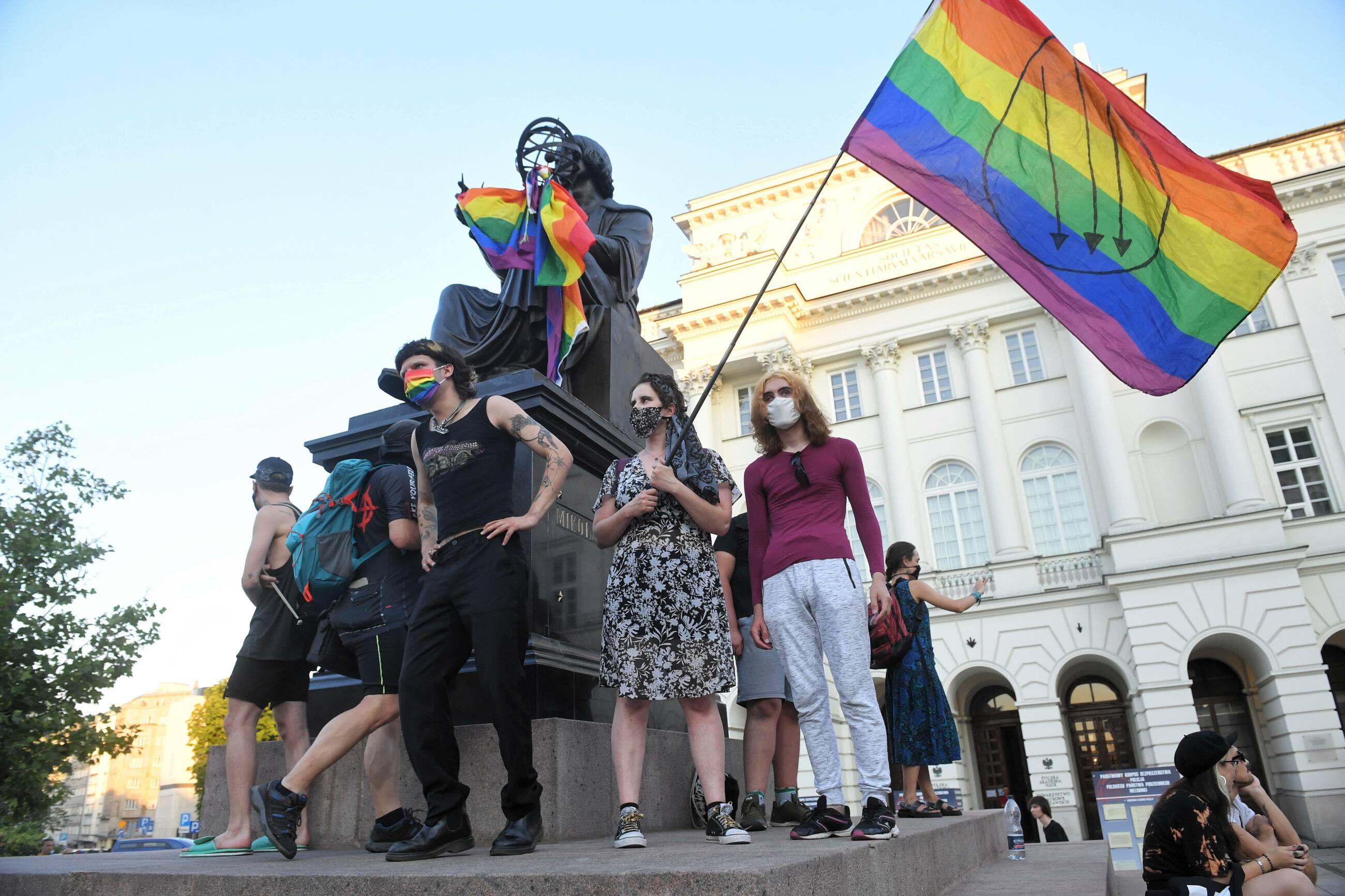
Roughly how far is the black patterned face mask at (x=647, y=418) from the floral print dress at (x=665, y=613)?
19 cm

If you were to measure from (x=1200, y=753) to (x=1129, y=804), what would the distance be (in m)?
6.16

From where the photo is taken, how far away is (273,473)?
4.37m

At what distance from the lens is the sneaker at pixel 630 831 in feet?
8.51

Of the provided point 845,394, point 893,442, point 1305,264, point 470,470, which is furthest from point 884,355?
point 470,470

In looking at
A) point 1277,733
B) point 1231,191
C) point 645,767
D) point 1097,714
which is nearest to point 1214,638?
point 1277,733

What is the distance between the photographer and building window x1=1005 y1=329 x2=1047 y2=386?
84.3 ft

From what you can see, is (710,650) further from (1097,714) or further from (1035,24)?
(1097,714)

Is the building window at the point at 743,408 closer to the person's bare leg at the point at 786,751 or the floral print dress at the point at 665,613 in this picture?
the person's bare leg at the point at 786,751

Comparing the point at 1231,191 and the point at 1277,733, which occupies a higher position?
the point at 1231,191

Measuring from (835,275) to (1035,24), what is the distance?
81.2 ft

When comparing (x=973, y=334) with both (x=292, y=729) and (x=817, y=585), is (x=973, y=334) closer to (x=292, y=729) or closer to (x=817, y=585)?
(x=817, y=585)

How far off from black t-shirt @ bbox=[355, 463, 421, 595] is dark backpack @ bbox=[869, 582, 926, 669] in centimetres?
232

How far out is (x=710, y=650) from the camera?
119 inches

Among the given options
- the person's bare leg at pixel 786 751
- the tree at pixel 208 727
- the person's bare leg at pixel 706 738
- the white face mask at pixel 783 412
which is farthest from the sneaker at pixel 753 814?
the tree at pixel 208 727
